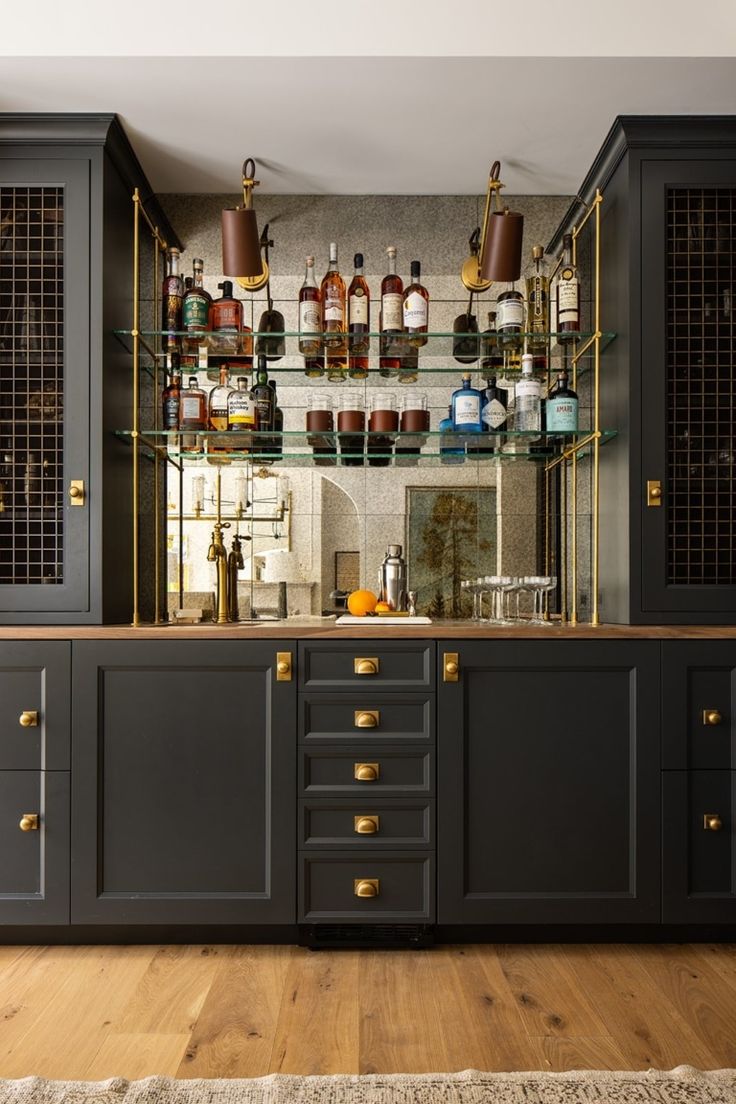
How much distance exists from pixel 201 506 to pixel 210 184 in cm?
115

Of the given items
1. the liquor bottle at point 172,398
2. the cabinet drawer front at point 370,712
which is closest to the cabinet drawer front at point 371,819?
the cabinet drawer front at point 370,712

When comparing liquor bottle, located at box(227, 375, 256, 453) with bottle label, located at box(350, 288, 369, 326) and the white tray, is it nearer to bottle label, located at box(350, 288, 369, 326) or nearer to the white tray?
bottle label, located at box(350, 288, 369, 326)

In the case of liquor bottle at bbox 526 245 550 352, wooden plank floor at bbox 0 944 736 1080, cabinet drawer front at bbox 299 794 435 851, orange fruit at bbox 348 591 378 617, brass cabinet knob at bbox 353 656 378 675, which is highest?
liquor bottle at bbox 526 245 550 352

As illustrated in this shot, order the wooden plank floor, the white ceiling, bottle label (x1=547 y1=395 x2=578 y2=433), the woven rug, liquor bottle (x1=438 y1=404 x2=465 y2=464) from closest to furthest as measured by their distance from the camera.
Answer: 1. the woven rug
2. the wooden plank floor
3. the white ceiling
4. bottle label (x1=547 y1=395 x2=578 y2=433)
5. liquor bottle (x1=438 y1=404 x2=465 y2=464)

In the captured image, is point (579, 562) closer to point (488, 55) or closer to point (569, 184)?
point (569, 184)

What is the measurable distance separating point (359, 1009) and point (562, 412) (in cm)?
178

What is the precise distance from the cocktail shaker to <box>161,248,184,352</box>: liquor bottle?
40.2 inches

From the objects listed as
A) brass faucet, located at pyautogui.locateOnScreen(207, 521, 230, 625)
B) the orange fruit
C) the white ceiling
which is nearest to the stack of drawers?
the orange fruit

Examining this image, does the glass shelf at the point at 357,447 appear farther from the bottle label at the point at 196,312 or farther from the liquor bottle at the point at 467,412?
the bottle label at the point at 196,312

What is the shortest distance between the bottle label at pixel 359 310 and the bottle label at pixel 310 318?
0.37 feet

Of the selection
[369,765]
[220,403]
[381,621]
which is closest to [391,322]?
[220,403]

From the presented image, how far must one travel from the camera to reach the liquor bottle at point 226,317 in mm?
2678

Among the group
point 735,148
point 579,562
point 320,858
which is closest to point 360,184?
point 735,148

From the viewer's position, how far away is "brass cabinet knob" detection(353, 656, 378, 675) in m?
2.32
